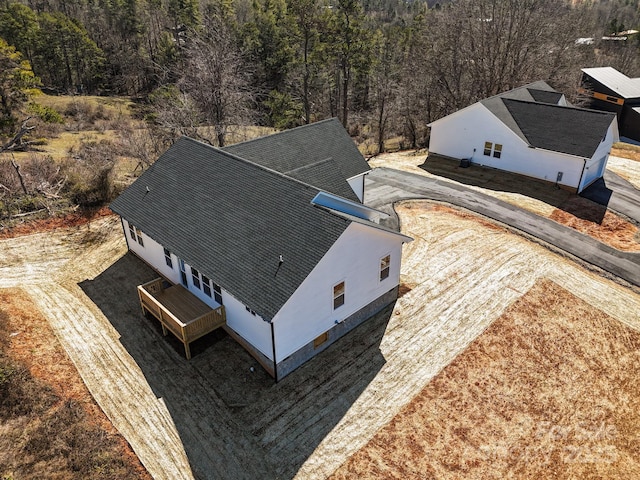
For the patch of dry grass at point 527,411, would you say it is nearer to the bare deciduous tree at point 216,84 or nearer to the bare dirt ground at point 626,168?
the bare dirt ground at point 626,168

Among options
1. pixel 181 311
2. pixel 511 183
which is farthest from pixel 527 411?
pixel 511 183

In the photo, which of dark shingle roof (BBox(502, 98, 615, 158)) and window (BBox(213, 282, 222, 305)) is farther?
dark shingle roof (BBox(502, 98, 615, 158))

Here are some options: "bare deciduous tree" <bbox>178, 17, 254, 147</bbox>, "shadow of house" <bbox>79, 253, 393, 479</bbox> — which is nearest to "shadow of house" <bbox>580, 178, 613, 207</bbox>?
"shadow of house" <bbox>79, 253, 393, 479</bbox>

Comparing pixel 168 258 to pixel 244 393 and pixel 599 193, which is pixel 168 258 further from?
pixel 599 193

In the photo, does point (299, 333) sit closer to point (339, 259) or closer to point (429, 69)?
point (339, 259)

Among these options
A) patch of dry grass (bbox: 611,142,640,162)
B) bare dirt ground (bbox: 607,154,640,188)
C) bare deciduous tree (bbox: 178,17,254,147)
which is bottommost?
patch of dry grass (bbox: 611,142,640,162)

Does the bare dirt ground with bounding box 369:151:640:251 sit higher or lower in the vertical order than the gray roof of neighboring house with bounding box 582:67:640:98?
lower

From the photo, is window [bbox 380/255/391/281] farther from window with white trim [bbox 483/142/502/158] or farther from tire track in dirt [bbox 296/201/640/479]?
window with white trim [bbox 483/142/502/158]
